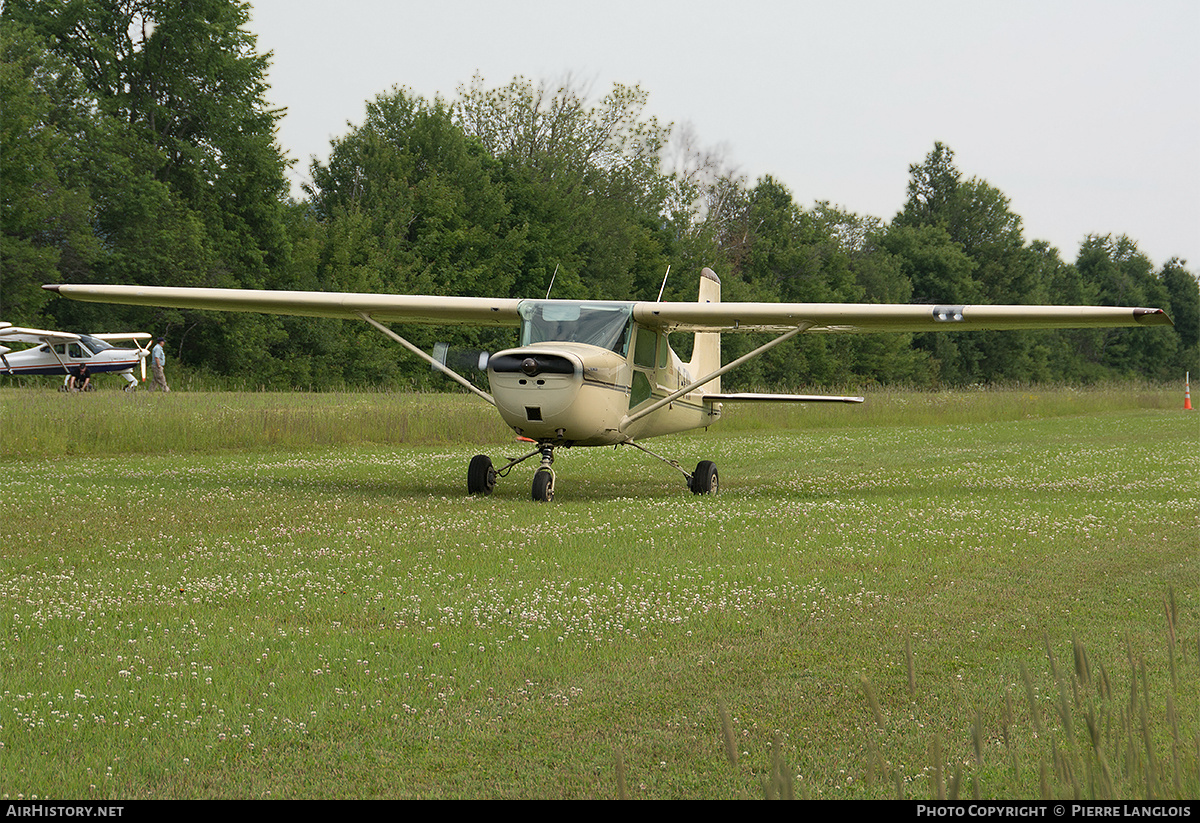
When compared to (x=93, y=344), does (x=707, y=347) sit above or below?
above

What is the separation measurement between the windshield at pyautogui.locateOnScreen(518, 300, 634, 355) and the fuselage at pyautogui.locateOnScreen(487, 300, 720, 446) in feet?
0.04

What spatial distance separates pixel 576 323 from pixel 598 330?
0.99ft

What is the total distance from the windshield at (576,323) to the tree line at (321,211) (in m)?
26.0

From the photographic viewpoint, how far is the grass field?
359 cm

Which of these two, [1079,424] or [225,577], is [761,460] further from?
[1079,424]

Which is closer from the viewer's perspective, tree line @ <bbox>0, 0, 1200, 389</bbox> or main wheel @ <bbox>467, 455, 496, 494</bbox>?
main wheel @ <bbox>467, 455, 496, 494</bbox>

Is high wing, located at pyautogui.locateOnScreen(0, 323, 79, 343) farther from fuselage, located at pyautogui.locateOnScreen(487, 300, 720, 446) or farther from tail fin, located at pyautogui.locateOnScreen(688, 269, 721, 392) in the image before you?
fuselage, located at pyautogui.locateOnScreen(487, 300, 720, 446)

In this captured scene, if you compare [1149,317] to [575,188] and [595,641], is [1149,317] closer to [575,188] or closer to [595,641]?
[595,641]

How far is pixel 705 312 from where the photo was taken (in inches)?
562

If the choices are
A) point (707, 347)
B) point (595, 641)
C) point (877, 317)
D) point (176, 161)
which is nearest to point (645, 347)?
point (877, 317)

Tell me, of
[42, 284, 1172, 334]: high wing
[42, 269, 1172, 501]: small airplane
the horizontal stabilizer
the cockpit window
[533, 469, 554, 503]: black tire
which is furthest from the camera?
the cockpit window

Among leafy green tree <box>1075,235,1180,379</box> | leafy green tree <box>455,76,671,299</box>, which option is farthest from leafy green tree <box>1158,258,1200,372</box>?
leafy green tree <box>455,76,671,299</box>

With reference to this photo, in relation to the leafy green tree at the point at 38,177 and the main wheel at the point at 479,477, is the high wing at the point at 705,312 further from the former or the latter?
the leafy green tree at the point at 38,177

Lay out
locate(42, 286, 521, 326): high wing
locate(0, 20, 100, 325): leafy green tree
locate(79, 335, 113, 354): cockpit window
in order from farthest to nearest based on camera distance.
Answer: locate(0, 20, 100, 325): leafy green tree → locate(79, 335, 113, 354): cockpit window → locate(42, 286, 521, 326): high wing
